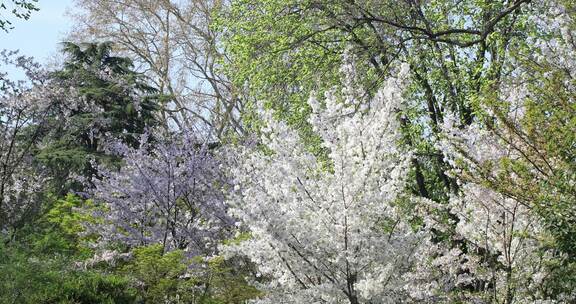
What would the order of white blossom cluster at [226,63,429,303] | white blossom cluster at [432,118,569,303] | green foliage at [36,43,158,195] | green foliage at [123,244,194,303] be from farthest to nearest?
1. green foliage at [36,43,158,195]
2. green foliage at [123,244,194,303]
3. white blossom cluster at [432,118,569,303]
4. white blossom cluster at [226,63,429,303]

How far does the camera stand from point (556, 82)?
5.95 metres

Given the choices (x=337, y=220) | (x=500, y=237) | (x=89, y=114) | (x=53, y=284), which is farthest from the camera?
(x=89, y=114)

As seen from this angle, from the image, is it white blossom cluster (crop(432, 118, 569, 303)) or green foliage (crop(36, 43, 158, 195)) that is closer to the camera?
white blossom cluster (crop(432, 118, 569, 303))

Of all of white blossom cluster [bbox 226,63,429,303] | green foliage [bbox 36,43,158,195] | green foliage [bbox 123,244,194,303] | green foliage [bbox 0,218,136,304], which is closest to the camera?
white blossom cluster [bbox 226,63,429,303]

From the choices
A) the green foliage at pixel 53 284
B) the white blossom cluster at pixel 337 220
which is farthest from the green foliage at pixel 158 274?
the white blossom cluster at pixel 337 220

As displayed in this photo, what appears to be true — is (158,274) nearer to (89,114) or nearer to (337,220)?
(337,220)

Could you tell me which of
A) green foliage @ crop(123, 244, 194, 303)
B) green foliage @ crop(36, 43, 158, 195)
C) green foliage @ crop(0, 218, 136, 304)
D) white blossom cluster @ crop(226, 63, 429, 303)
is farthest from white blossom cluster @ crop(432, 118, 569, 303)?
green foliage @ crop(36, 43, 158, 195)

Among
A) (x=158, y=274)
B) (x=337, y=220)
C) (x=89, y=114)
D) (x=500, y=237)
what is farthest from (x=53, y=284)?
(x=89, y=114)

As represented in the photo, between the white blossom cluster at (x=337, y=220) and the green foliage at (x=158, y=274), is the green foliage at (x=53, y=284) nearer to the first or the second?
the green foliage at (x=158, y=274)

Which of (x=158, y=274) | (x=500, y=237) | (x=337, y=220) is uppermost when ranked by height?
(x=500, y=237)

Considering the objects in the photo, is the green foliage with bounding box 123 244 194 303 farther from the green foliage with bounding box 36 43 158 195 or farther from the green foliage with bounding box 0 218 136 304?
the green foliage with bounding box 36 43 158 195

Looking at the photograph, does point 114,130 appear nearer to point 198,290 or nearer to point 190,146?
point 190,146

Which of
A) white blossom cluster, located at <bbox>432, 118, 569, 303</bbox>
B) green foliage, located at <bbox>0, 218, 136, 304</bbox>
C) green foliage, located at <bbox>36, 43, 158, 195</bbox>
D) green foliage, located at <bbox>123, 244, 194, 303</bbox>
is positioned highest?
green foliage, located at <bbox>36, 43, 158, 195</bbox>

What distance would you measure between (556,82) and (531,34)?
6445 millimetres
